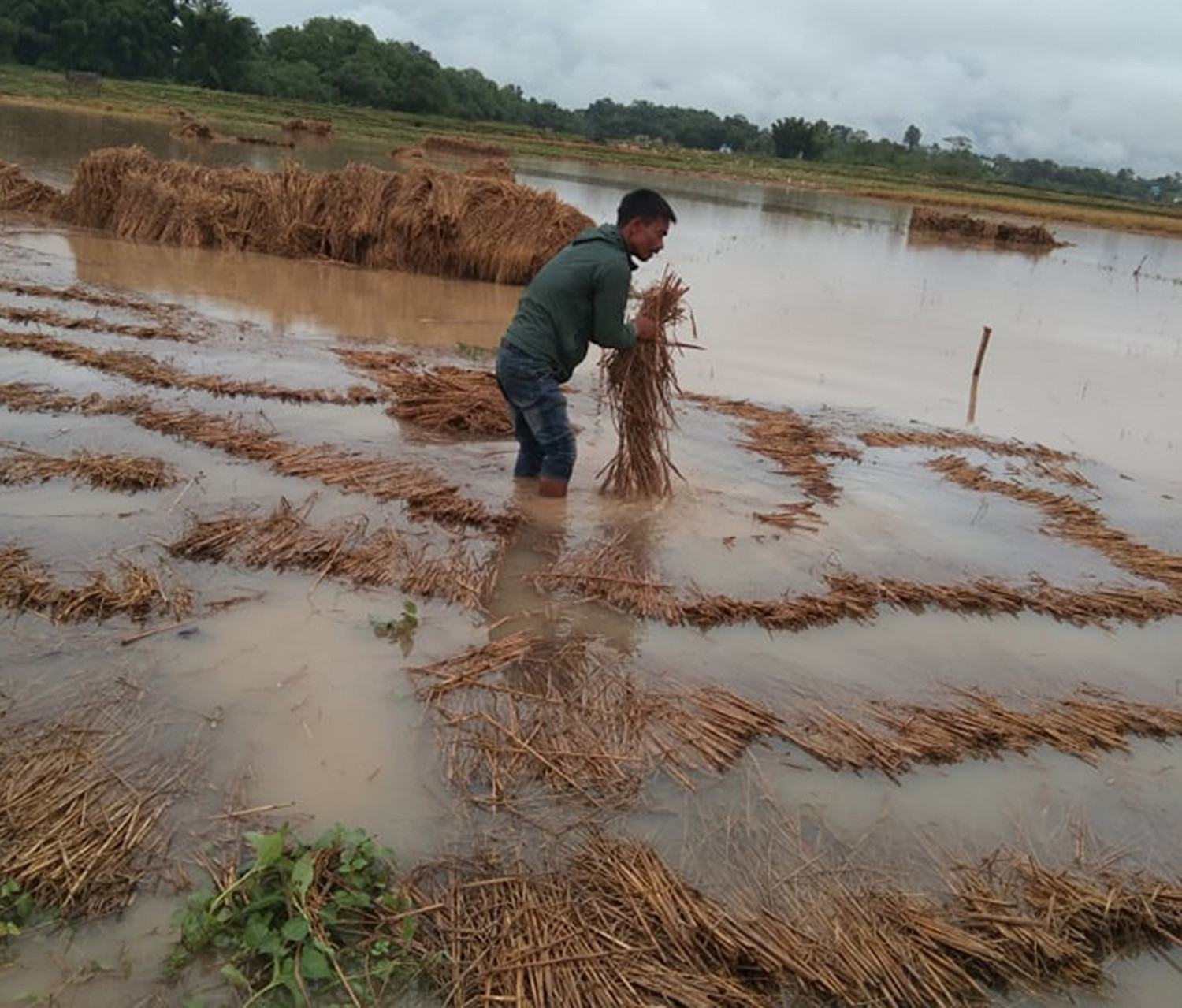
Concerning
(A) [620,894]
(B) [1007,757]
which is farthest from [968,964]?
(B) [1007,757]

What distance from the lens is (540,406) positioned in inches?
203

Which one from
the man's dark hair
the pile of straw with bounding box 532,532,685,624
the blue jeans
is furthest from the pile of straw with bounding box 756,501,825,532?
the man's dark hair

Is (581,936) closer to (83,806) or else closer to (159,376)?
(83,806)

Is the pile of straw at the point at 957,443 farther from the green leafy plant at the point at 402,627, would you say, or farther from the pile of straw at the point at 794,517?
the green leafy plant at the point at 402,627

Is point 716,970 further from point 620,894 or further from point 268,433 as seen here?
point 268,433

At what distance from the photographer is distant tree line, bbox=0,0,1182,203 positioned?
62906 mm

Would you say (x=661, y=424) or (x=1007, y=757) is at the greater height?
(x=661, y=424)

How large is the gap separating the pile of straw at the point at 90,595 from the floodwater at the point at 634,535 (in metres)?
0.12

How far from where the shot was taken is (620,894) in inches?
99.8

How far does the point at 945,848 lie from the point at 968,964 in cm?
50

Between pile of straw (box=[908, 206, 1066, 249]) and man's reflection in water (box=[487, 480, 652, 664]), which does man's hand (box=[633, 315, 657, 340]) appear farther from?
pile of straw (box=[908, 206, 1066, 249])

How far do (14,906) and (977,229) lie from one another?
35693mm

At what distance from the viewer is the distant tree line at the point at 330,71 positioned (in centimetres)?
6291

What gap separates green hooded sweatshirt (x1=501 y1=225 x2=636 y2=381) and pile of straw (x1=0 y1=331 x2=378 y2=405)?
8.09ft
